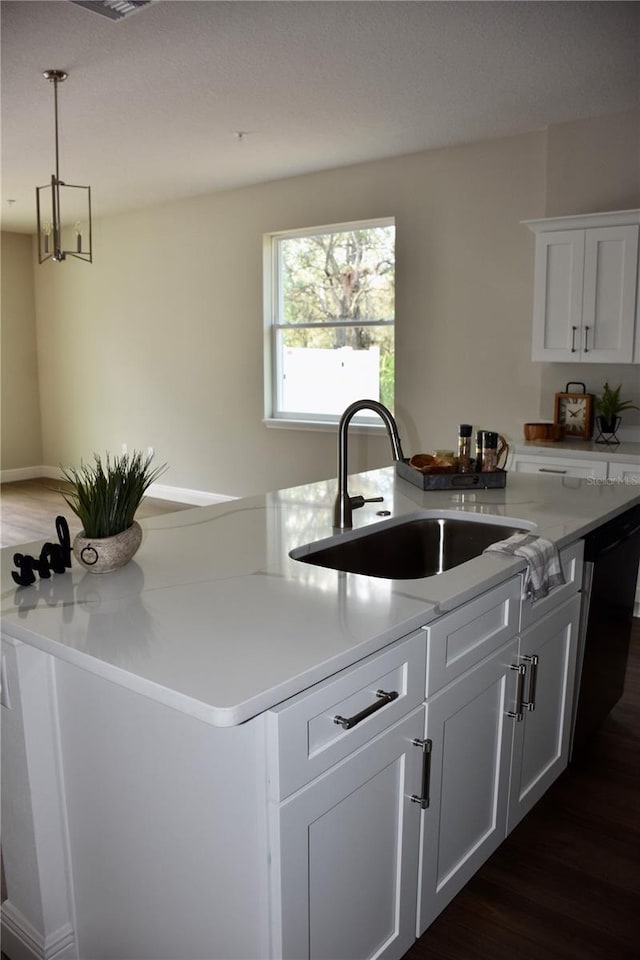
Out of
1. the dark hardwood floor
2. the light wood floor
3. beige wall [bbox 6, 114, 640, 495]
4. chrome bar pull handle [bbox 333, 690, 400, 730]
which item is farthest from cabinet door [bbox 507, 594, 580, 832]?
the light wood floor

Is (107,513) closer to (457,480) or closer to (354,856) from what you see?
(354,856)

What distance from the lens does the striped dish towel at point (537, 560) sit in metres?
1.90

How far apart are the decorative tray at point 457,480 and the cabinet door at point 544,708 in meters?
0.57

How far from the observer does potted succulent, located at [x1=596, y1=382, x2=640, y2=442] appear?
434 cm

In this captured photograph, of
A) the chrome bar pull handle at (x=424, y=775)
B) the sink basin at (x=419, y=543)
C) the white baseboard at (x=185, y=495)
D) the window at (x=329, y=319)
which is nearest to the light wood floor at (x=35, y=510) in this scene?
the white baseboard at (x=185, y=495)

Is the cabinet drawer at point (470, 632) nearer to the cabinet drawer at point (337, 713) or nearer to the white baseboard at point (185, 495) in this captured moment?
the cabinet drawer at point (337, 713)

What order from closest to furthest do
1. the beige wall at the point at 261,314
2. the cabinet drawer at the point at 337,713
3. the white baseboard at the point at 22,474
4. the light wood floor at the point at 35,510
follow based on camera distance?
the cabinet drawer at the point at 337,713 → the beige wall at the point at 261,314 → the light wood floor at the point at 35,510 → the white baseboard at the point at 22,474

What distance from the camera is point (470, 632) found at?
173 cm

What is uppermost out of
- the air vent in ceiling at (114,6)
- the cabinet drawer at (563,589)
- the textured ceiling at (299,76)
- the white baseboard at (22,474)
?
the textured ceiling at (299,76)

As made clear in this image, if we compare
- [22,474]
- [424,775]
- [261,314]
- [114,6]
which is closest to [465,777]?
[424,775]

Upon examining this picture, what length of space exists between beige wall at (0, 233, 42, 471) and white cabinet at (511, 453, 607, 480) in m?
6.23

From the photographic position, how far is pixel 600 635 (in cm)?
251

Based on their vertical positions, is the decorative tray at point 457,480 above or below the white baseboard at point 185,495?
above

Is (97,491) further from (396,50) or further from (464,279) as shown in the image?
(464,279)
